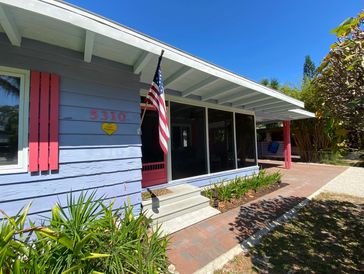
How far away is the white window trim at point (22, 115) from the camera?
2.29 m

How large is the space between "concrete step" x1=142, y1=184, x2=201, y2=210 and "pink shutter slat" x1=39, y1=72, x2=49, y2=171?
180 cm

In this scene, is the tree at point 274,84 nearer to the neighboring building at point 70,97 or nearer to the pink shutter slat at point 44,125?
the neighboring building at point 70,97

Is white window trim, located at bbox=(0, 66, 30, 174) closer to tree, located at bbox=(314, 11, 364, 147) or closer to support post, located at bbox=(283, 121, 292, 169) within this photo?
tree, located at bbox=(314, 11, 364, 147)

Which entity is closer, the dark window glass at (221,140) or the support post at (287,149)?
the dark window glass at (221,140)

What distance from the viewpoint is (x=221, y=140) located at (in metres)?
6.45

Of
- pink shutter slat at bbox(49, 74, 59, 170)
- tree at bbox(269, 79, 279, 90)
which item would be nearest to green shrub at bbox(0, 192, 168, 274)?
pink shutter slat at bbox(49, 74, 59, 170)

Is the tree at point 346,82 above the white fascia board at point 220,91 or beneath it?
beneath

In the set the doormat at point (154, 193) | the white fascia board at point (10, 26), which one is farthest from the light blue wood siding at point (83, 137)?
the doormat at point (154, 193)

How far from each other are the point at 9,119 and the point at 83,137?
33.8 inches

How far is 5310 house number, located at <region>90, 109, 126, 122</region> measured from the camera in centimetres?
285

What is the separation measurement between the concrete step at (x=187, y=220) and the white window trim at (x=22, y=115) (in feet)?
7.51

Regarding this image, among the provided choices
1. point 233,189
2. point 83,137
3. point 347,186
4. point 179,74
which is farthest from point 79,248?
point 347,186

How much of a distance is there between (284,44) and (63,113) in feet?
41.1

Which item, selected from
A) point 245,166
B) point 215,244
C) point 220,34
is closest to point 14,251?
point 215,244
